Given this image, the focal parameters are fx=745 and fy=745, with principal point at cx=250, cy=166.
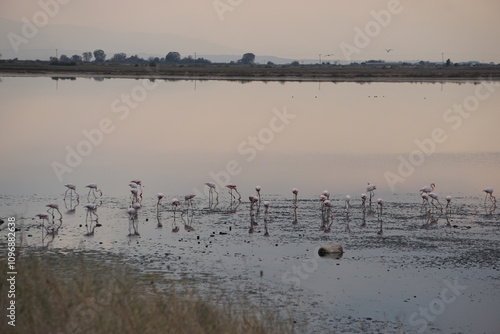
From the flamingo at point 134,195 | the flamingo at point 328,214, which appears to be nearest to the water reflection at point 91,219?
the flamingo at point 134,195

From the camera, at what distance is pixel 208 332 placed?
28.5ft

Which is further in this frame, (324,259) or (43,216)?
(43,216)

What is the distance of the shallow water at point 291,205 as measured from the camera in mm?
12406

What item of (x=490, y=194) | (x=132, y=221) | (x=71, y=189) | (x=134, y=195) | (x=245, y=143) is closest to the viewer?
(x=132, y=221)

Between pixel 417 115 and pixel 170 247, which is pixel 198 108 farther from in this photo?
pixel 170 247

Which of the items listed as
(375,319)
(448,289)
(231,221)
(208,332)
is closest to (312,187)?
(231,221)

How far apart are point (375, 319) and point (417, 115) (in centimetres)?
3463

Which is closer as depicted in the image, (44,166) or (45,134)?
(44,166)

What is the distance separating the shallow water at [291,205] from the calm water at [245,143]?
103mm

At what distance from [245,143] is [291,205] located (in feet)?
39.8

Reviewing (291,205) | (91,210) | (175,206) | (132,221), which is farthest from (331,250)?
(91,210)

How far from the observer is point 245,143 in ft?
102

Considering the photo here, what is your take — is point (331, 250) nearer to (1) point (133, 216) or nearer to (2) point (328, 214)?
(2) point (328, 214)

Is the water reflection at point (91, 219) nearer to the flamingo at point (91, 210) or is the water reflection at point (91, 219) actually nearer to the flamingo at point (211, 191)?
the flamingo at point (91, 210)
